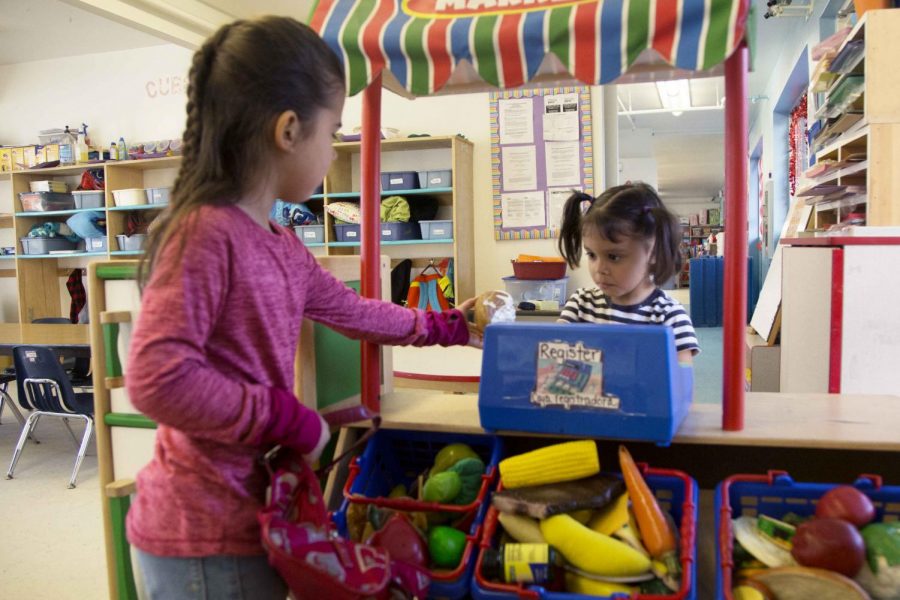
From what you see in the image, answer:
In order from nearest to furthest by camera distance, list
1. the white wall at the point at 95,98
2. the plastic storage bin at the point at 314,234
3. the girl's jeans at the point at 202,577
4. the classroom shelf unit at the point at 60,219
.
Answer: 1. the girl's jeans at the point at 202,577
2. the plastic storage bin at the point at 314,234
3. the classroom shelf unit at the point at 60,219
4. the white wall at the point at 95,98

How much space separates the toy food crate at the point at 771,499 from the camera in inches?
45.4

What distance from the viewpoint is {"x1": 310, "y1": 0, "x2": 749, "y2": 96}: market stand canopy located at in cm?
122

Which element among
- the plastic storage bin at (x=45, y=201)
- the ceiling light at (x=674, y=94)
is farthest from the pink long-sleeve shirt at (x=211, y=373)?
the ceiling light at (x=674, y=94)

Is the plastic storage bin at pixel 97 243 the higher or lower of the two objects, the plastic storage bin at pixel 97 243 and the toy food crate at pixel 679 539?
the higher

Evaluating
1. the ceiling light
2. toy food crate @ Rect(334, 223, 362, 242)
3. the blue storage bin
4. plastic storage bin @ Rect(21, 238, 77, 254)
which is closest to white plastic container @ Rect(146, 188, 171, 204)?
plastic storage bin @ Rect(21, 238, 77, 254)

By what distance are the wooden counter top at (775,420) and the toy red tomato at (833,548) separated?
0.18 m

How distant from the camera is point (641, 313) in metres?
2.08

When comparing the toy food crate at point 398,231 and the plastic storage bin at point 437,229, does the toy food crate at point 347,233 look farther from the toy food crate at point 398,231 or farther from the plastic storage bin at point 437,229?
the plastic storage bin at point 437,229

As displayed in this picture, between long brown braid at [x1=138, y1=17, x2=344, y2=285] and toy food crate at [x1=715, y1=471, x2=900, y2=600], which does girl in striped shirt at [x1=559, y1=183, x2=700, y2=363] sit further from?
long brown braid at [x1=138, y1=17, x2=344, y2=285]

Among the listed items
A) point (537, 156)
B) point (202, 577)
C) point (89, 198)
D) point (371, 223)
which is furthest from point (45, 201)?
point (202, 577)

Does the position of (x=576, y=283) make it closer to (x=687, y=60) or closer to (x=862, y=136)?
(x=862, y=136)

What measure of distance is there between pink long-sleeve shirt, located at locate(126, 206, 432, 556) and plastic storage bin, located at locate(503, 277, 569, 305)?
3.82m

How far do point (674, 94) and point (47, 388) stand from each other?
8567 millimetres

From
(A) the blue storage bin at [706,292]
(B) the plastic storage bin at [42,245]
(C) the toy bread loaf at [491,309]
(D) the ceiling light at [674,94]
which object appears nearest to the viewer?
(C) the toy bread loaf at [491,309]
